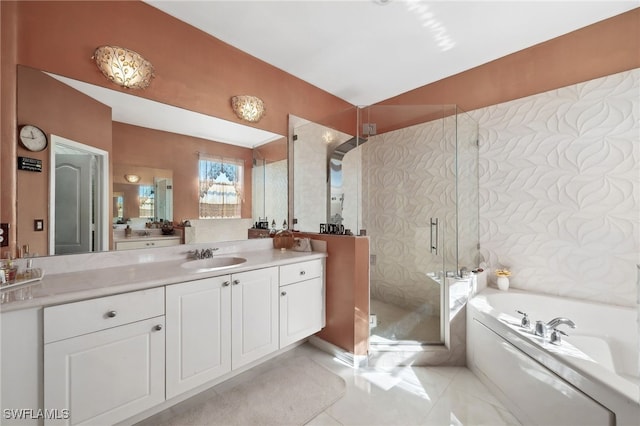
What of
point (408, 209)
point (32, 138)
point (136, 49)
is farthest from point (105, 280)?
point (408, 209)

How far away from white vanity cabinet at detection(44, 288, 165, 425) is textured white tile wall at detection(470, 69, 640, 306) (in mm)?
2856

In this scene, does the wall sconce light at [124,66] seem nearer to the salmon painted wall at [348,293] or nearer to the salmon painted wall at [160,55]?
the salmon painted wall at [160,55]

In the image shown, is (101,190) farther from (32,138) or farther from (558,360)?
(558,360)

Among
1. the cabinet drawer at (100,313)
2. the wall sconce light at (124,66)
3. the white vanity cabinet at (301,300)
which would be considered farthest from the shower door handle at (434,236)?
the wall sconce light at (124,66)

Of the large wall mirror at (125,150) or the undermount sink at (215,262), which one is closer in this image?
the large wall mirror at (125,150)

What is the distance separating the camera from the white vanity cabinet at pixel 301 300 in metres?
1.94

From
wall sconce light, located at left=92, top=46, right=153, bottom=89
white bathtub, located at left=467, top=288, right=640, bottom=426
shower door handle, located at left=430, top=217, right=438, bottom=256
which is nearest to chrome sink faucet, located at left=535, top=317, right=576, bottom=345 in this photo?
white bathtub, located at left=467, top=288, right=640, bottom=426

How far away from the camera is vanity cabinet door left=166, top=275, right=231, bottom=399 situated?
1386mm

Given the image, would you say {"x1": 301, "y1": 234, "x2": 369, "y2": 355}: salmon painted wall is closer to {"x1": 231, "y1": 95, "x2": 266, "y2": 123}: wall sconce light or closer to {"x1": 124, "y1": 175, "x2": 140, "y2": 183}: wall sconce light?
{"x1": 231, "y1": 95, "x2": 266, "y2": 123}: wall sconce light

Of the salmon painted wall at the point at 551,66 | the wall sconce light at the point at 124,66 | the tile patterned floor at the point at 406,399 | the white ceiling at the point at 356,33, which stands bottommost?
the tile patterned floor at the point at 406,399

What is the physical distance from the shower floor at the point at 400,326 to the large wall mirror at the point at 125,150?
1523mm

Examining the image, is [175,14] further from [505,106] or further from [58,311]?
[505,106]

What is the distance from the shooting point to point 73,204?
152 cm

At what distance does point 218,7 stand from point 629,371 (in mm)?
3738
